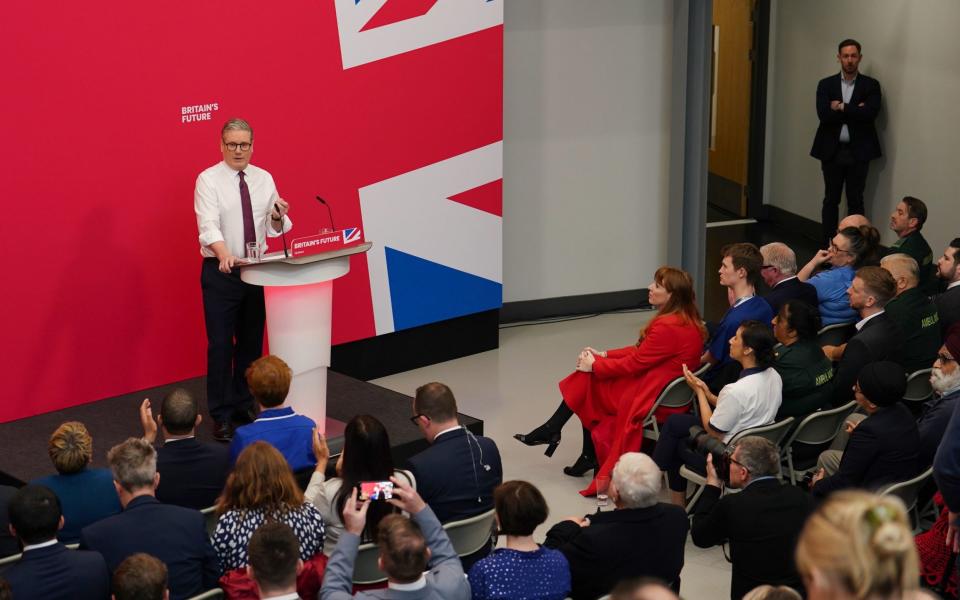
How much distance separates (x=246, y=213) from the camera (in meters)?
6.39

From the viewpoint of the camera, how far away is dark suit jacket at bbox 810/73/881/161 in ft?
34.7

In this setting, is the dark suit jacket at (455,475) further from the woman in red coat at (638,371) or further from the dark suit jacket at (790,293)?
the dark suit jacket at (790,293)

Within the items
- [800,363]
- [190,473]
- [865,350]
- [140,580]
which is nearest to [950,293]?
[865,350]

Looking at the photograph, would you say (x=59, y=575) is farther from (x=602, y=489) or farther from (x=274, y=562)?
(x=602, y=489)

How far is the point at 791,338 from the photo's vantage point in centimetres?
598

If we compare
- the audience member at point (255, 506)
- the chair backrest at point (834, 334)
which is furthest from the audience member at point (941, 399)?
the audience member at point (255, 506)

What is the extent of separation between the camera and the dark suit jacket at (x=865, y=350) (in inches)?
240

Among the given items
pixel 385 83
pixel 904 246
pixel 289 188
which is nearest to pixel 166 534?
pixel 289 188

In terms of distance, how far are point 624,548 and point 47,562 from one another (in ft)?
6.23

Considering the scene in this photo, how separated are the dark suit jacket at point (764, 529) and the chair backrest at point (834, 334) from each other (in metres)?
2.64

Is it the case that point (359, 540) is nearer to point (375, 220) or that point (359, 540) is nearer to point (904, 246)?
point (375, 220)

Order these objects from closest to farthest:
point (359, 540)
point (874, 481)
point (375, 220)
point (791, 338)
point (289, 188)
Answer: point (359, 540), point (874, 481), point (791, 338), point (289, 188), point (375, 220)

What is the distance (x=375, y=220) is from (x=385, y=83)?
916mm

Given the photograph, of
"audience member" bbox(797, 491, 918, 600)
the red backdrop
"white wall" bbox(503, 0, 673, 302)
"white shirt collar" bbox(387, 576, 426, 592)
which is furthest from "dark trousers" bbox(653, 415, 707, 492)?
"white wall" bbox(503, 0, 673, 302)
